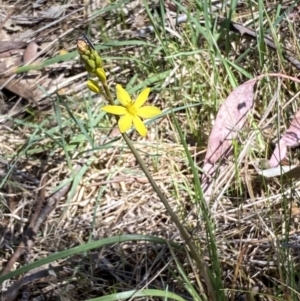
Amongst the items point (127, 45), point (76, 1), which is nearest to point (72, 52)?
point (127, 45)

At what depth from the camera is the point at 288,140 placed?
2061 mm

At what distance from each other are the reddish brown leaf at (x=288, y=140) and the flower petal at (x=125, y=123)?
83cm

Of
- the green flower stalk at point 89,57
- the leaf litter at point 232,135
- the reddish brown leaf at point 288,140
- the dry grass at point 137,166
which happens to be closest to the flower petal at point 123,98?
the green flower stalk at point 89,57

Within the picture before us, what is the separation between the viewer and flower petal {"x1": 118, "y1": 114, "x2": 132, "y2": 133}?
1.25 m

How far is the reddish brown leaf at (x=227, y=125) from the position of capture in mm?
2076

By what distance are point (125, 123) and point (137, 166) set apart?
3.09 ft

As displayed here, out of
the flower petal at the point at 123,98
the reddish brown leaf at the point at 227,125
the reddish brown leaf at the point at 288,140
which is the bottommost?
the reddish brown leaf at the point at 288,140

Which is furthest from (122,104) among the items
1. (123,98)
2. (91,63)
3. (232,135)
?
(232,135)

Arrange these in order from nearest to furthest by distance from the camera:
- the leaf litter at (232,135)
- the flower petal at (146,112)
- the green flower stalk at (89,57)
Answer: the green flower stalk at (89,57) → the flower petal at (146,112) → the leaf litter at (232,135)

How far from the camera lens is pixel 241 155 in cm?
203

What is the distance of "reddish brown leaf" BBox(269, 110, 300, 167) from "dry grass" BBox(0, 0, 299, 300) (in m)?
0.04

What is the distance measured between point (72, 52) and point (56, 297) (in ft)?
3.08

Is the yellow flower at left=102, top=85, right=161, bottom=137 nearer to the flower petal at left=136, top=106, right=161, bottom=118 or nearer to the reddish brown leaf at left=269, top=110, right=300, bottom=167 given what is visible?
the flower petal at left=136, top=106, right=161, bottom=118

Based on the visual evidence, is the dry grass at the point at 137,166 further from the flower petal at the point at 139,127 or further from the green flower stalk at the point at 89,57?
the green flower stalk at the point at 89,57
